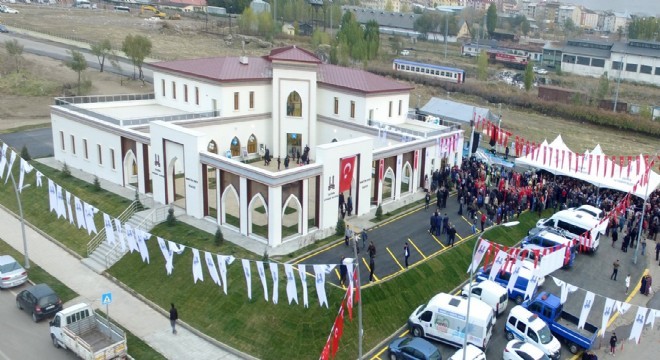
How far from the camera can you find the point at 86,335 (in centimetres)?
2492

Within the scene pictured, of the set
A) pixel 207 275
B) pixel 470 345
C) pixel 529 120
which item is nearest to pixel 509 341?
pixel 470 345

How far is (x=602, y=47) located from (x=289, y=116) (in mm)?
88142

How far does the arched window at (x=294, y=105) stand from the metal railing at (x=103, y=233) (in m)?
14.6

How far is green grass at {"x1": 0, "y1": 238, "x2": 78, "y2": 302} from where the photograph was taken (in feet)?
97.7

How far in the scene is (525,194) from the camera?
40125 mm

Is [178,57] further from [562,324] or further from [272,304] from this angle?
[562,324]

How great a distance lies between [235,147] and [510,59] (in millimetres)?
88759

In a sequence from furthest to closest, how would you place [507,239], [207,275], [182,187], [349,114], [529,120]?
[529,120] → [349,114] → [182,187] → [507,239] → [207,275]

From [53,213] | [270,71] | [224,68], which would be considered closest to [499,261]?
[270,71]

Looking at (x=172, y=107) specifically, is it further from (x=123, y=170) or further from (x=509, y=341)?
(x=509, y=341)

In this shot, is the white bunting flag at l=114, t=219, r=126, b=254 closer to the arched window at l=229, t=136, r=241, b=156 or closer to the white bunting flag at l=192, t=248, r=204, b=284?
the white bunting flag at l=192, t=248, r=204, b=284

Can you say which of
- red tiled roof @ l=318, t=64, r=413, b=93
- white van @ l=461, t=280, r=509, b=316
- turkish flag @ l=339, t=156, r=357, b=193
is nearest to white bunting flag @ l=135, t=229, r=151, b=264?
turkish flag @ l=339, t=156, r=357, b=193

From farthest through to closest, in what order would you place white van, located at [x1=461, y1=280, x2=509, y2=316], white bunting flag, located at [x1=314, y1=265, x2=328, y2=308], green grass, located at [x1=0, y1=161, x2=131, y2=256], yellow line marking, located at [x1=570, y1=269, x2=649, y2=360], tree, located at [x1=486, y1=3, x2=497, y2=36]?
tree, located at [x1=486, y1=3, x2=497, y2=36], green grass, located at [x1=0, y1=161, x2=131, y2=256], white van, located at [x1=461, y1=280, x2=509, y2=316], yellow line marking, located at [x1=570, y1=269, x2=649, y2=360], white bunting flag, located at [x1=314, y1=265, x2=328, y2=308]

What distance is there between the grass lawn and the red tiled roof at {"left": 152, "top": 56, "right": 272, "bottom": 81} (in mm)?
17361
